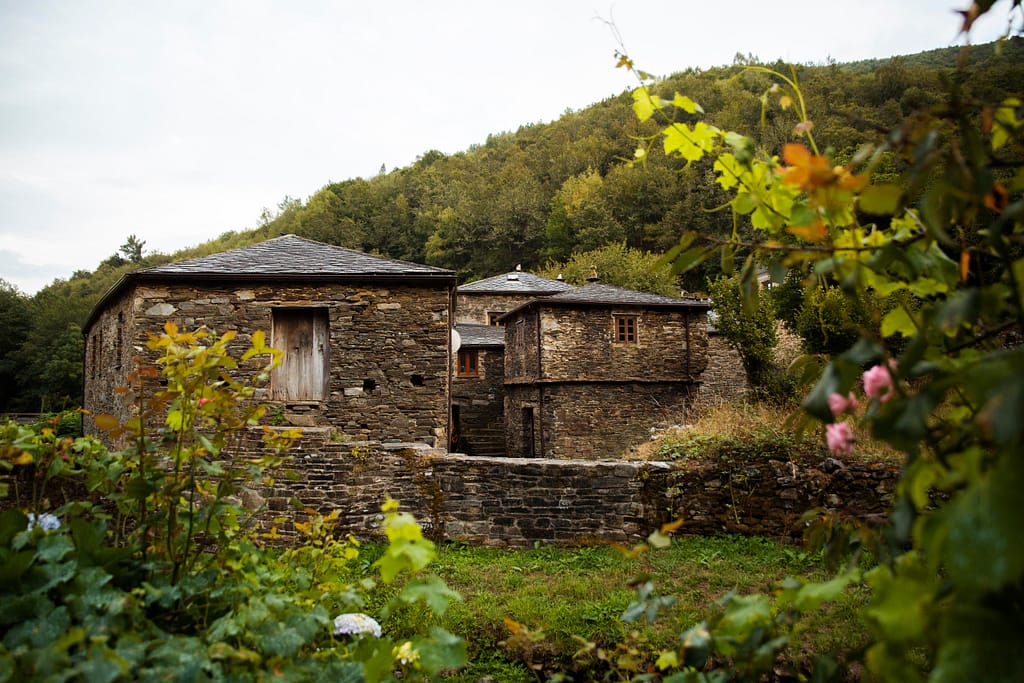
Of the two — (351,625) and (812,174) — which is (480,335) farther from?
(812,174)

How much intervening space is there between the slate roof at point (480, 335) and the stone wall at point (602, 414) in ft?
17.4

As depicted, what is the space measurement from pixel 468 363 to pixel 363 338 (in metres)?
13.3

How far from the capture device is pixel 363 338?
10.0 metres

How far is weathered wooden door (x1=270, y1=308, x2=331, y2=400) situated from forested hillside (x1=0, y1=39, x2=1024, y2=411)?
27320 mm

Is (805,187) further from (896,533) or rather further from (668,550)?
(668,550)

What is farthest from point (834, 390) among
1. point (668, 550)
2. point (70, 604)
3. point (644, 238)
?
point (644, 238)

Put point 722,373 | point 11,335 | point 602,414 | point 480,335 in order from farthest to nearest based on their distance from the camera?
point 11,335
point 722,373
point 480,335
point 602,414

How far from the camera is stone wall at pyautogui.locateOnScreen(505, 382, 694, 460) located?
686 inches

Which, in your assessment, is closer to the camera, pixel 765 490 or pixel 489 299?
pixel 765 490

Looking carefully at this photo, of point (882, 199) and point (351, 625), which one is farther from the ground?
point (882, 199)

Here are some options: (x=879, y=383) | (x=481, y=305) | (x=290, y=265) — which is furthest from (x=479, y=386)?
(x=879, y=383)

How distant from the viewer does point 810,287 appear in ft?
5.56

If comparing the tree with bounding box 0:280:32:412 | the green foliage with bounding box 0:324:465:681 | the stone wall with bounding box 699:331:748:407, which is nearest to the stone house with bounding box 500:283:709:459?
the stone wall with bounding box 699:331:748:407

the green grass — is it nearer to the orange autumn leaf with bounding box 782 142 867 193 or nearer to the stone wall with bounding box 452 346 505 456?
the orange autumn leaf with bounding box 782 142 867 193
